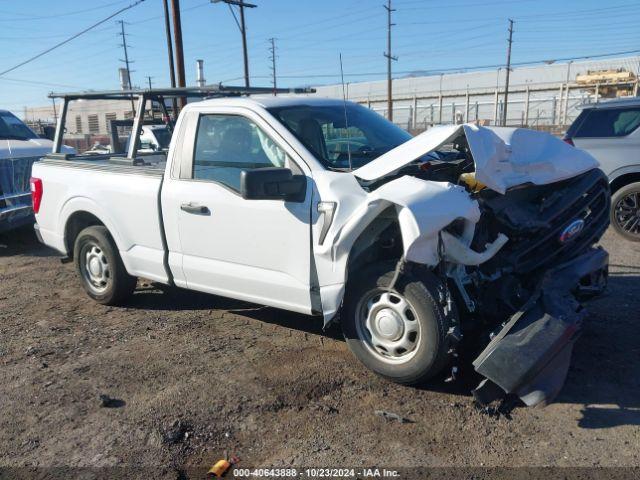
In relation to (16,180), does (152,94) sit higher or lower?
higher

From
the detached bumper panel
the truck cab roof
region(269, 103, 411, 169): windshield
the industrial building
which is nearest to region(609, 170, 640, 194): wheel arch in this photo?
region(269, 103, 411, 169): windshield

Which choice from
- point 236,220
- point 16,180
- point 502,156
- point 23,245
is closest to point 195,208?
point 236,220

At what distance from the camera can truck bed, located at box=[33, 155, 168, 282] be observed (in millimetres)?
4984

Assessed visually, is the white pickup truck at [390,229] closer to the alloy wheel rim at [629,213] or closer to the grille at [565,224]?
the grille at [565,224]

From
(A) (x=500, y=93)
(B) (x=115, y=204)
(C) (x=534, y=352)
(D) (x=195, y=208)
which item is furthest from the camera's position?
(A) (x=500, y=93)

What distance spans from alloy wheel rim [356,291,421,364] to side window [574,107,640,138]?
221 inches

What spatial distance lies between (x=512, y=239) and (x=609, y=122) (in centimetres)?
511

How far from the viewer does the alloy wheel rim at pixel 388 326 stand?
3695mm

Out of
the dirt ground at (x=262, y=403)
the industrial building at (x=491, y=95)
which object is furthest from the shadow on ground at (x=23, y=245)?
the industrial building at (x=491, y=95)

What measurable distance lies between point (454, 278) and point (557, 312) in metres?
0.64

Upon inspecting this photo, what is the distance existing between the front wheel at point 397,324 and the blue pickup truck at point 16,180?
21.5ft

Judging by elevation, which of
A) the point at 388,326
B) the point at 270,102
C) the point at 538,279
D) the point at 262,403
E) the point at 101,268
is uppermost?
the point at 270,102

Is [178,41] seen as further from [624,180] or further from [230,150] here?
[230,150]

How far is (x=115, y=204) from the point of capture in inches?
207
